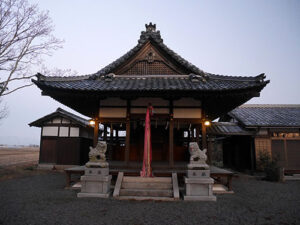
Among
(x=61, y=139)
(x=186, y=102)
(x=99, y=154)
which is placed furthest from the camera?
(x=61, y=139)

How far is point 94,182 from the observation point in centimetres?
762

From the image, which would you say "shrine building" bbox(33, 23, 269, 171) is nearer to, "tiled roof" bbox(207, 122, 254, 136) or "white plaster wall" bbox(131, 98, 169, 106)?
"white plaster wall" bbox(131, 98, 169, 106)

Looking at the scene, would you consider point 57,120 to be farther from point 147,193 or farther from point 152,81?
point 147,193

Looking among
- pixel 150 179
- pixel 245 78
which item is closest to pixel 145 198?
pixel 150 179

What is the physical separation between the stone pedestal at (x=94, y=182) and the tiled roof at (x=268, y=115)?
12255 mm

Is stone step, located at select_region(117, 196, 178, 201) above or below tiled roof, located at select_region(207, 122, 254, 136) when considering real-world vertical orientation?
below

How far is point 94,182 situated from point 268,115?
54.0ft

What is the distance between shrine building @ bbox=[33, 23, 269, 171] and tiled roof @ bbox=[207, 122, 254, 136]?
4.71 metres

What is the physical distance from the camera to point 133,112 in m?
9.48

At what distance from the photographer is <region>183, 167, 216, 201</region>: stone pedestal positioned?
288 inches

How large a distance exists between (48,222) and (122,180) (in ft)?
11.5

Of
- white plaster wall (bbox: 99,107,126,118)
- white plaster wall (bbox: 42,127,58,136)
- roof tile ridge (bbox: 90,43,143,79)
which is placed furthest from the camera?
white plaster wall (bbox: 42,127,58,136)

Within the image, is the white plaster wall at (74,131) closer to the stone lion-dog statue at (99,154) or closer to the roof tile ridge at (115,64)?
the roof tile ridge at (115,64)

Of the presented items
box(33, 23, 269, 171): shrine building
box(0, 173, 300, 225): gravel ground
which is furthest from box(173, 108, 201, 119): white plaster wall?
box(0, 173, 300, 225): gravel ground
